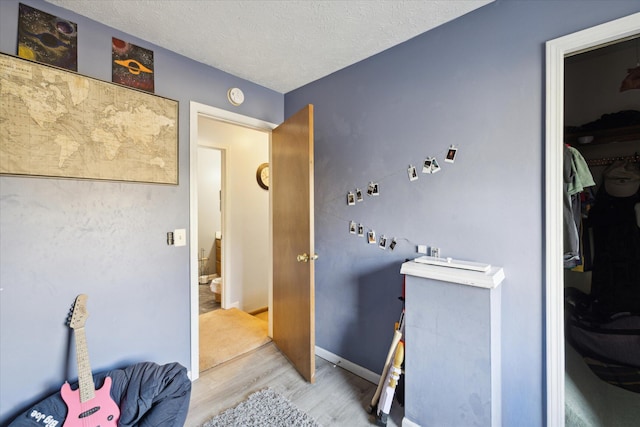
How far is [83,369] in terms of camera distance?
1364 millimetres

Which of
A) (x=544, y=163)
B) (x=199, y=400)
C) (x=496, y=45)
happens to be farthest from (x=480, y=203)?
(x=199, y=400)

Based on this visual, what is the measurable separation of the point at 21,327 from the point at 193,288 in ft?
2.79

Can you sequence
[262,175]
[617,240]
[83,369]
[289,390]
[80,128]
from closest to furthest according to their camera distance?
[83,369] < [80,128] < [289,390] < [617,240] < [262,175]

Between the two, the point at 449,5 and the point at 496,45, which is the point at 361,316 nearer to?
the point at 496,45

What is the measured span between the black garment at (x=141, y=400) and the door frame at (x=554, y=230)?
189 centimetres

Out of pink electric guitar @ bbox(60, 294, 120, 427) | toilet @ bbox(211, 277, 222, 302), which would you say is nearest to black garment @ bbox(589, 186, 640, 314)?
pink electric guitar @ bbox(60, 294, 120, 427)

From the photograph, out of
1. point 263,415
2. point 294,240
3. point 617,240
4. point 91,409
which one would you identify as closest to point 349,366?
point 263,415

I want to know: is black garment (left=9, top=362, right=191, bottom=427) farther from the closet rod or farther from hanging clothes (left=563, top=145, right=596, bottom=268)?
the closet rod

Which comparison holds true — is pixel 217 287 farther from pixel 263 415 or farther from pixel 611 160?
pixel 611 160

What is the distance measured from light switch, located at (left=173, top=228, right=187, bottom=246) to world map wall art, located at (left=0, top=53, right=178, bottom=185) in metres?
0.36

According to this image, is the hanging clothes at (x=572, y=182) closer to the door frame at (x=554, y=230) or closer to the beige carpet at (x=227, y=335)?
the door frame at (x=554, y=230)

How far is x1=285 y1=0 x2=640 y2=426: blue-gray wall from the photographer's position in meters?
1.30

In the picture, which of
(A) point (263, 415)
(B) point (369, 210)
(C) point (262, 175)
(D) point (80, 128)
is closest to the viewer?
(D) point (80, 128)

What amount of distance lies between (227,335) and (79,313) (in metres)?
1.44
